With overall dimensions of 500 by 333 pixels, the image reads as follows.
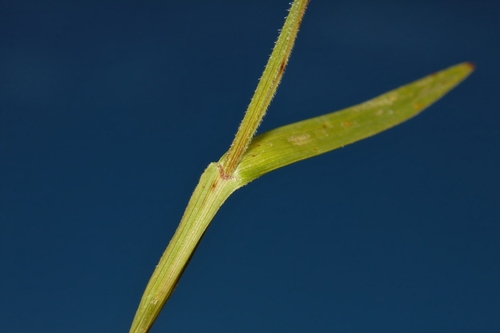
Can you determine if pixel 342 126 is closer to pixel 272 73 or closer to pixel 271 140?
pixel 271 140

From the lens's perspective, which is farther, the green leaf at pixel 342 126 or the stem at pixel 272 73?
the green leaf at pixel 342 126

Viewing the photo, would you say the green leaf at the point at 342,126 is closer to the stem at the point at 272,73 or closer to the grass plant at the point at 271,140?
the grass plant at the point at 271,140

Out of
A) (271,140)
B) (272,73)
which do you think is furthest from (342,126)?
(272,73)

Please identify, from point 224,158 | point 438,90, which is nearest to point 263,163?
point 224,158

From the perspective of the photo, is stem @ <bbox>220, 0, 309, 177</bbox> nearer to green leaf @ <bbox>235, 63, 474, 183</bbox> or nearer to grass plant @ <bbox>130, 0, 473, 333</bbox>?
grass plant @ <bbox>130, 0, 473, 333</bbox>

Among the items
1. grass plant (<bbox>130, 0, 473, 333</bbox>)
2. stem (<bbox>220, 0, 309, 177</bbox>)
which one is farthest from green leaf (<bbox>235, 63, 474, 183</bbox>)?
stem (<bbox>220, 0, 309, 177</bbox>)

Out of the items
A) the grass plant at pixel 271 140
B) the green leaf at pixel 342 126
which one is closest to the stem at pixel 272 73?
the grass plant at pixel 271 140

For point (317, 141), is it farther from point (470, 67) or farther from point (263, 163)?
point (470, 67)
